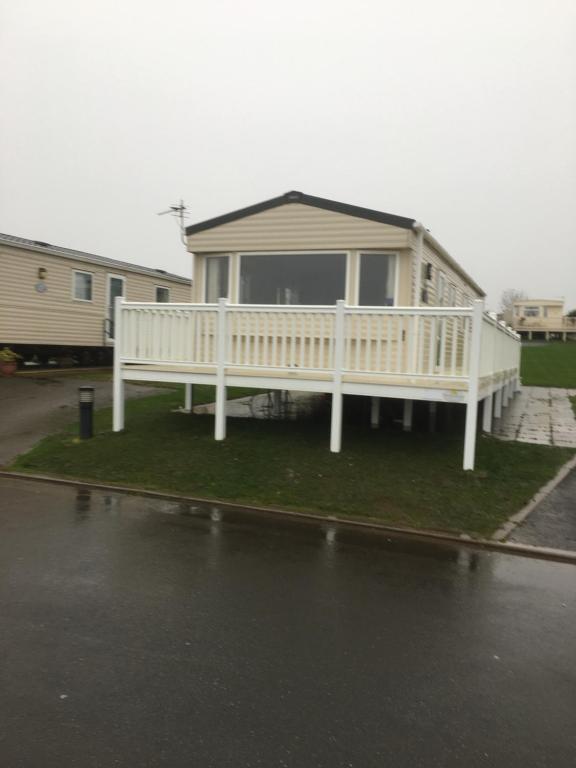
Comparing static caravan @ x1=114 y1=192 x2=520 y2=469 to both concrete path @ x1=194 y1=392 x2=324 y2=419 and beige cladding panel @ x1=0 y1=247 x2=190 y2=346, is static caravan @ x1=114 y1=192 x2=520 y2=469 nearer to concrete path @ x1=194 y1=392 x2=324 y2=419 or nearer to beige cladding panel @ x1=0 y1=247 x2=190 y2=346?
concrete path @ x1=194 y1=392 x2=324 y2=419

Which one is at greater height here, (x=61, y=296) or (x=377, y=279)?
(x=61, y=296)

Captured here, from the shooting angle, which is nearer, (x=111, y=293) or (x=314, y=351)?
(x=314, y=351)

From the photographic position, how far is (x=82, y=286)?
20.4m

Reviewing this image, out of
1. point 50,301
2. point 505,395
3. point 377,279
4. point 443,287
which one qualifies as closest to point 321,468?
point 377,279

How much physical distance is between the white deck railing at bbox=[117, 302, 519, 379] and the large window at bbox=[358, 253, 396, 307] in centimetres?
102

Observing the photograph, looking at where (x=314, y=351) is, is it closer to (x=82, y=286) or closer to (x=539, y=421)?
(x=539, y=421)

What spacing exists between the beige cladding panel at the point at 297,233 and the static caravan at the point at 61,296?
950 cm

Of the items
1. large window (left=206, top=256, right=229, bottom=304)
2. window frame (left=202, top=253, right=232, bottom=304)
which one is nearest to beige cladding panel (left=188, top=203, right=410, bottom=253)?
window frame (left=202, top=253, right=232, bottom=304)

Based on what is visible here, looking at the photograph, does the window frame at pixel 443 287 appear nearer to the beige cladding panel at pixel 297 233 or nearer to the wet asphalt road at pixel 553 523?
the beige cladding panel at pixel 297 233

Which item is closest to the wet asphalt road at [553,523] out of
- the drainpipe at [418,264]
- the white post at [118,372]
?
the drainpipe at [418,264]

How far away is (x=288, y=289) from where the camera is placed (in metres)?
10.2

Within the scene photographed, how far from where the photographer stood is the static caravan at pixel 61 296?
17.8 meters

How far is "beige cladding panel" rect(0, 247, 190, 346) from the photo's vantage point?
696 inches

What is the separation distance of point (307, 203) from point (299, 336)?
9.18 feet
